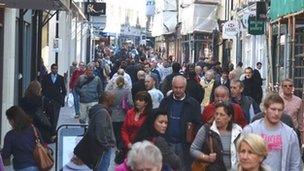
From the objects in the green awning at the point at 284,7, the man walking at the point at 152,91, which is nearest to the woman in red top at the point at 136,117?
the man walking at the point at 152,91

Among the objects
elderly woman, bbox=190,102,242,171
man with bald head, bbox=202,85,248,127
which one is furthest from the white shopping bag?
elderly woman, bbox=190,102,242,171

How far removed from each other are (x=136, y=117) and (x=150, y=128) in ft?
5.88

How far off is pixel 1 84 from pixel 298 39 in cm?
1026

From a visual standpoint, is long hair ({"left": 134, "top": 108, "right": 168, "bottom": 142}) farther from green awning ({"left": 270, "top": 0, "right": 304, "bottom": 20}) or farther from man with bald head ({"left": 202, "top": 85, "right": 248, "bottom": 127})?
green awning ({"left": 270, "top": 0, "right": 304, "bottom": 20})

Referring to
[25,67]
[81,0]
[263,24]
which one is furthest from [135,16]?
[25,67]

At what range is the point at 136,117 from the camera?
11.6m

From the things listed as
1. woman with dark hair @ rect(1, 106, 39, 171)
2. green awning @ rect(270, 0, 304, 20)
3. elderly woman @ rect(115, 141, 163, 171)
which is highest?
green awning @ rect(270, 0, 304, 20)

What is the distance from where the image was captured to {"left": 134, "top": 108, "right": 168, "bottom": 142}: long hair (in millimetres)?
9656

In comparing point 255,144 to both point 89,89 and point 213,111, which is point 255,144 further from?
point 89,89

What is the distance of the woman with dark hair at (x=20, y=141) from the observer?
32.9 ft

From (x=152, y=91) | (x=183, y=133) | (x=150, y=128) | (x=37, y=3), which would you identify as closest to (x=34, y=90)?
(x=37, y=3)

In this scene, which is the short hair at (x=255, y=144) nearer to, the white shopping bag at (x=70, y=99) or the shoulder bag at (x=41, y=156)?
the shoulder bag at (x=41, y=156)

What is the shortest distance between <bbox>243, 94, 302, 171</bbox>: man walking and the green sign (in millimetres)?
21131

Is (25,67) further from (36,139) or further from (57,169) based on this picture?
(36,139)
